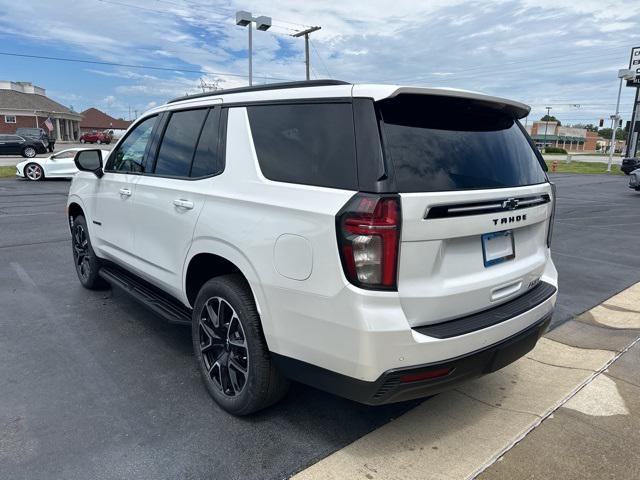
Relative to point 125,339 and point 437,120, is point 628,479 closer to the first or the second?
point 437,120

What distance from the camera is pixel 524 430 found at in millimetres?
2861

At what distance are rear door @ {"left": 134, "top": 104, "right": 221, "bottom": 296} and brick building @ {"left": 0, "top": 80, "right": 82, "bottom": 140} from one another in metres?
66.9

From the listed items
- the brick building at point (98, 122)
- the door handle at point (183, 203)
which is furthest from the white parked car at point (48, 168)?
the brick building at point (98, 122)

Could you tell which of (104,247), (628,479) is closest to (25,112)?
(104,247)

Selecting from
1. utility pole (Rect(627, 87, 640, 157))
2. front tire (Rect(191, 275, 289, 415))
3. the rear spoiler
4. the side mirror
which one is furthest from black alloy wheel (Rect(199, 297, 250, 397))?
utility pole (Rect(627, 87, 640, 157))

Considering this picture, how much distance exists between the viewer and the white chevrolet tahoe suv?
87.0 inches

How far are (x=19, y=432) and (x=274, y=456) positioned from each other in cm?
146

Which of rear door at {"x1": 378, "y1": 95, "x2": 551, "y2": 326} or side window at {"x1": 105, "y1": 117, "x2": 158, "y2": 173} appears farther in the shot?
side window at {"x1": 105, "y1": 117, "x2": 158, "y2": 173}

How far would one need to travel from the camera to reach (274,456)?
2.61 m

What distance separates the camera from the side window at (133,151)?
4.02 meters

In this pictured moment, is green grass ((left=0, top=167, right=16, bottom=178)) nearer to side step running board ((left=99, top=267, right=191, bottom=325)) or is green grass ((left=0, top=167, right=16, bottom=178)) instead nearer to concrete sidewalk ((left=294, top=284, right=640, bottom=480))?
side step running board ((left=99, top=267, right=191, bottom=325))

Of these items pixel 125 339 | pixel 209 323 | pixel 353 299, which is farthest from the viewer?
pixel 125 339

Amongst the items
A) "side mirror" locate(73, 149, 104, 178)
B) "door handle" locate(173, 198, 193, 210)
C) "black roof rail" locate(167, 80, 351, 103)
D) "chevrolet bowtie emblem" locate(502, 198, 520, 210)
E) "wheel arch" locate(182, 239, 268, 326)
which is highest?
"black roof rail" locate(167, 80, 351, 103)

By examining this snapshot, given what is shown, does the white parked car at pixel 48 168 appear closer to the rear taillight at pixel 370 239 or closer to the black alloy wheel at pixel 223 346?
the black alloy wheel at pixel 223 346
